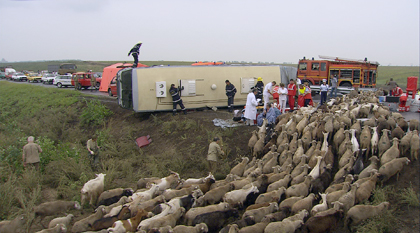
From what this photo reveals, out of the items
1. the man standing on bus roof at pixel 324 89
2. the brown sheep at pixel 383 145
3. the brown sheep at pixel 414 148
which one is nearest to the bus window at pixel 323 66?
the man standing on bus roof at pixel 324 89

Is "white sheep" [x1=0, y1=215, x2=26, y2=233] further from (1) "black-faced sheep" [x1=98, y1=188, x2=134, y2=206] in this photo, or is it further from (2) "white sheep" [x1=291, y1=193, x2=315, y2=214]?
(2) "white sheep" [x1=291, y1=193, x2=315, y2=214]

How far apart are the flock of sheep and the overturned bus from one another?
615 cm

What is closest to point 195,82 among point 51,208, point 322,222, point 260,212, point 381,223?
point 51,208

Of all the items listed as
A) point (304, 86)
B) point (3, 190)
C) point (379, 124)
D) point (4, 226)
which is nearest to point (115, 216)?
point (4, 226)

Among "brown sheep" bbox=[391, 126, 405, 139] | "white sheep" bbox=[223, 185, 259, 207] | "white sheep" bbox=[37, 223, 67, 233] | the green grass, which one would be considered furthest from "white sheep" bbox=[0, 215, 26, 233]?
"brown sheep" bbox=[391, 126, 405, 139]

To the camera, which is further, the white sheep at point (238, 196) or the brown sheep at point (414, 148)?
the brown sheep at point (414, 148)

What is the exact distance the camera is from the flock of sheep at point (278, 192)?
6.89 meters

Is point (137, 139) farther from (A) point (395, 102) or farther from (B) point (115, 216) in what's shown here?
(A) point (395, 102)

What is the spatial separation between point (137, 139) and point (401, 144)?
1058cm

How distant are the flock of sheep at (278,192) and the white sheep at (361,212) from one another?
0.02 metres

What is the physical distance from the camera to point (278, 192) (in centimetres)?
792

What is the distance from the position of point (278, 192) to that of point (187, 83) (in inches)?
373

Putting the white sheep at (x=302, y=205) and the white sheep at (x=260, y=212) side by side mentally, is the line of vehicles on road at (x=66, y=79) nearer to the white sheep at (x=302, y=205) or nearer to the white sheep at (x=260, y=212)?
the white sheep at (x=260, y=212)

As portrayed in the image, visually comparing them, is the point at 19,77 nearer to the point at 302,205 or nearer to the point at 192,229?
the point at 192,229
